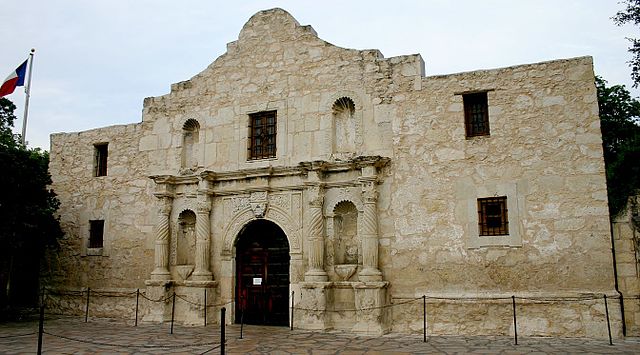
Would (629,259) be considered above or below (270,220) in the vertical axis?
below

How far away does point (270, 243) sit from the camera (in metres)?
13.6

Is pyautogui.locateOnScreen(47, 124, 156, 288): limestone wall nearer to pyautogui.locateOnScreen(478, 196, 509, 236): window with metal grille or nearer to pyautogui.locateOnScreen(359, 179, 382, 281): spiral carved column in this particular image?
pyautogui.locateOnScreen(359, 179, 382, 281): spiral carved column

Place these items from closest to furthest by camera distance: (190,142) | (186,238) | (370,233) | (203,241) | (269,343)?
(269,343) < (370,233) < (203,241) < (186,238) < (190,142)

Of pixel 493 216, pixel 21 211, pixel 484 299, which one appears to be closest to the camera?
pixel 484 299

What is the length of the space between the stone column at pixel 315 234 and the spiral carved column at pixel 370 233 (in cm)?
97

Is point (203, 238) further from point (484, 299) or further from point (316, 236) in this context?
point (484, 299)

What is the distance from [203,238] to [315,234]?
10.1 feet

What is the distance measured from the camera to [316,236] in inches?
488

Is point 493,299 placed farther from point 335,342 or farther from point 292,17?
point 292,17

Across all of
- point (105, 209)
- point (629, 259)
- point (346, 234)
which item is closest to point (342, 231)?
point (346, 234)

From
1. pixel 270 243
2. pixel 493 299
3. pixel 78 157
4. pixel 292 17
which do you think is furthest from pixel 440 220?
pixel 78 157

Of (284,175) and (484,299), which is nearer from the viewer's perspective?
(484,299)

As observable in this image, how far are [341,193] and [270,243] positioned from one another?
90.1 inches

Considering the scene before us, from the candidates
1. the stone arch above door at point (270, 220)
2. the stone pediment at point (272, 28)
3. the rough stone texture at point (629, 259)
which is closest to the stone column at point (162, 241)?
the stone arch above door at point (270, 220)
